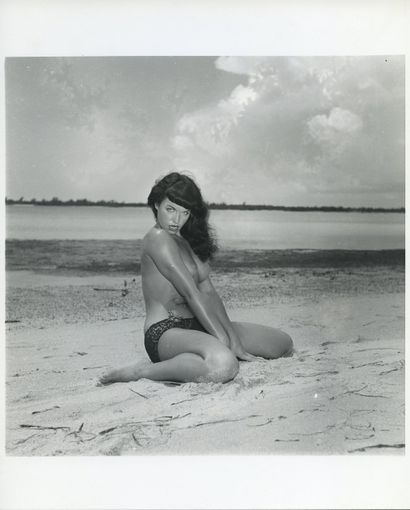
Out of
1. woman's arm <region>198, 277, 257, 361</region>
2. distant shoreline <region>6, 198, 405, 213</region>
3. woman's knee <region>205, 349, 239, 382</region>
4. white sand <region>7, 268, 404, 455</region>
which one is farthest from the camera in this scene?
distant shoreline <region>6, 198, 405, 213</region>

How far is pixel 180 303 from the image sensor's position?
4273 millimetres

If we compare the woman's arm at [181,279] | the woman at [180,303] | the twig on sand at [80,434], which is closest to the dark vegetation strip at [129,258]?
the woman at [180,303]

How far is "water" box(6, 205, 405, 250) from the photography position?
14.8 feet

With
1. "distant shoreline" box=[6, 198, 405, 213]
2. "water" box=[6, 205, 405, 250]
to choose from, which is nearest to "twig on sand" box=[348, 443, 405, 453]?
"water" box=[6, 205, 405, 250]

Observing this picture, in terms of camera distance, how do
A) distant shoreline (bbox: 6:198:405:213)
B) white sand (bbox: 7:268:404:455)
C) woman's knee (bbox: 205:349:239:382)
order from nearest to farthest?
white sand (bbox: 7:268:404:455) → woman's knee (bbox: 205:349:239:382) → distant shoreline (bbox: 6:198:405:213)

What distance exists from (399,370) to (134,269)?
203 centimetres

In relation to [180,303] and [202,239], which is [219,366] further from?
[202,239]

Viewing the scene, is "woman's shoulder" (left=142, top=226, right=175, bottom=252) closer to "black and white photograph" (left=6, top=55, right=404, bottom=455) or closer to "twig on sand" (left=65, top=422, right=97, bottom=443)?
"black and white photograph" (left=6, top=55, right=404, bottom=455)

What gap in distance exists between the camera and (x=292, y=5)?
4.03 metres

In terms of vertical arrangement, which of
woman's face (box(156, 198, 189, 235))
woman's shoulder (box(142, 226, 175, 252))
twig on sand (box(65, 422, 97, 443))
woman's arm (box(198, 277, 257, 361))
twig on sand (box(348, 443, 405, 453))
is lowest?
twig on sand (box(348, 443, 405, 453))

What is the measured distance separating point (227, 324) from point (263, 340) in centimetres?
29

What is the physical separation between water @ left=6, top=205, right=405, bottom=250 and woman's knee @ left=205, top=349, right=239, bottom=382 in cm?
87

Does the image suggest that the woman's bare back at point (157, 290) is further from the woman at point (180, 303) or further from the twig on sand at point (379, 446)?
the twig on sand at point (379, 446)

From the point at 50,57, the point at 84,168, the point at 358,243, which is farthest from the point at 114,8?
the point at 358,243
